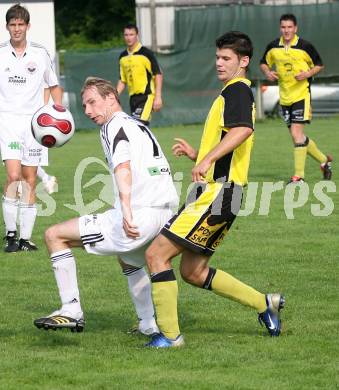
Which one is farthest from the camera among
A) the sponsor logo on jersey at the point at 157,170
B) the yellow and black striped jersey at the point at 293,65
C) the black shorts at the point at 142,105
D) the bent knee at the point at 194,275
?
the black shorts at the point at 142,105

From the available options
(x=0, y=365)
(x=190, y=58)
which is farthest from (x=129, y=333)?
(x=190, y=58)

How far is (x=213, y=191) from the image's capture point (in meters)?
→ 6.46

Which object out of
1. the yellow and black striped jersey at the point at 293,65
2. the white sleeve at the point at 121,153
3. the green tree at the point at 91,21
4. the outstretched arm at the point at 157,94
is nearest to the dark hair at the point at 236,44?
the white sleeve at the point at 121,153

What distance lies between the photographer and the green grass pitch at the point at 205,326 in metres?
5.89

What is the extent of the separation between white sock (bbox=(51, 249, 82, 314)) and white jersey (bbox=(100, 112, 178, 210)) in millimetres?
471

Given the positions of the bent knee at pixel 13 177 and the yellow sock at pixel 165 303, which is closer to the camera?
the yellow sock at pixel 165 303

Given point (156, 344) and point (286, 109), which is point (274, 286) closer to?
point (156, 344)

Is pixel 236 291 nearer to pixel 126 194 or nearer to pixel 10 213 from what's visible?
pixel 126 194

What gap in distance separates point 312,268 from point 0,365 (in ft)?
12.2

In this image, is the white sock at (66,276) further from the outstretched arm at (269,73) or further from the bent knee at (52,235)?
the outstretched arm at (269,73)

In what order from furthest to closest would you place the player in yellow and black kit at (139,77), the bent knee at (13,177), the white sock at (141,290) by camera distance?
the player in yellow and black kit at (139,77), the bent knee at (13,177), the white sock at (141,290)

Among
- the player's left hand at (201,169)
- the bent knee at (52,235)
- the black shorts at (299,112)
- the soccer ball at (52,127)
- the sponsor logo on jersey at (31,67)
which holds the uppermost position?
the player's left hand at (201,169)

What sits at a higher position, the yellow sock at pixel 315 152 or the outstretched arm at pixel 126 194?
the outstretched arm at pixel 126 194

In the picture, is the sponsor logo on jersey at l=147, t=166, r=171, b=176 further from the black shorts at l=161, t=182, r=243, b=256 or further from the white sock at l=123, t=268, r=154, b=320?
the white sock at l=123, t=268, r=154, b=320
